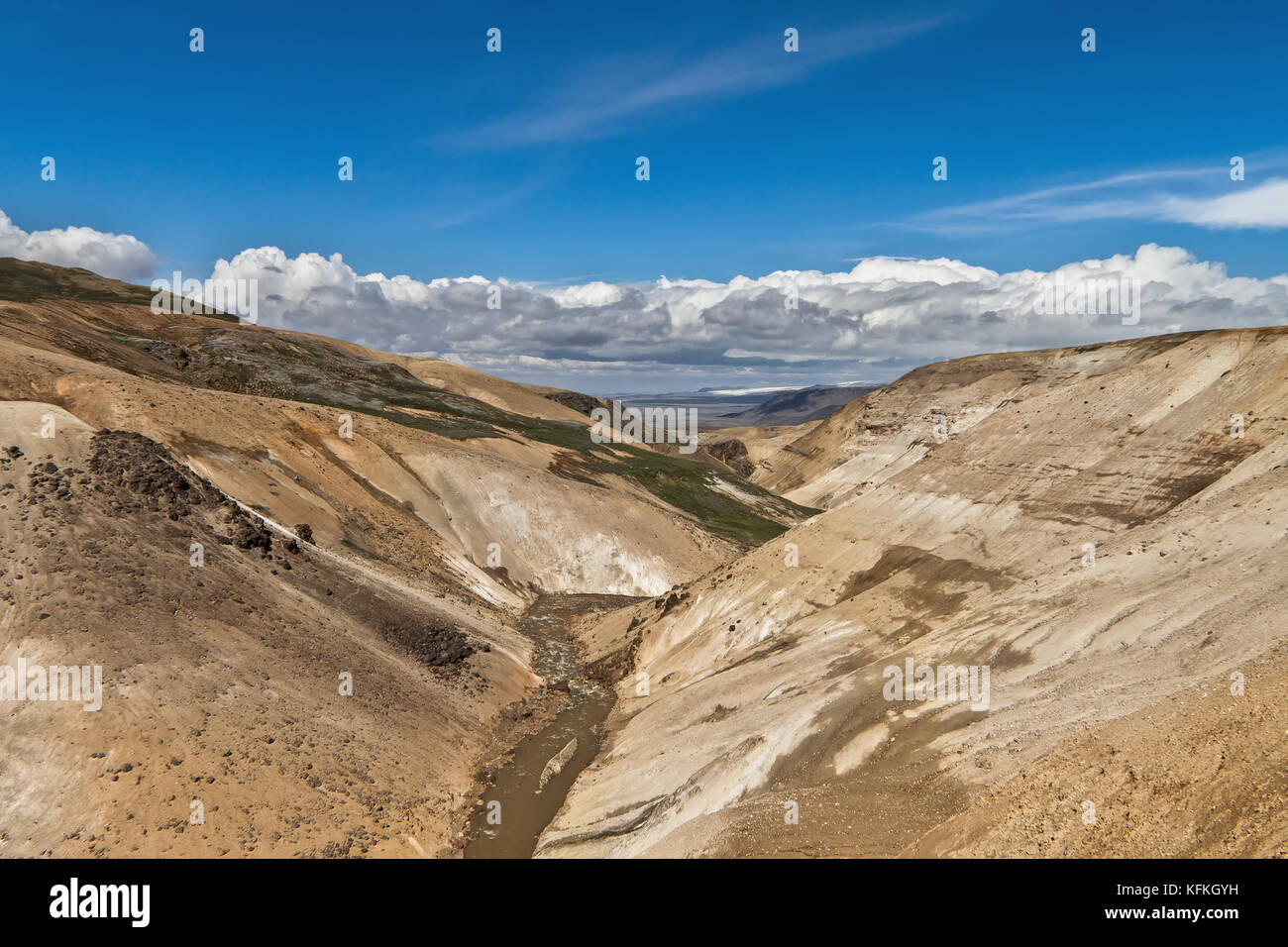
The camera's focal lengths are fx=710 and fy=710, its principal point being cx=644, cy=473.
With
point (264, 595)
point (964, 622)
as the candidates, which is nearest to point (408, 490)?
point (264, 595)

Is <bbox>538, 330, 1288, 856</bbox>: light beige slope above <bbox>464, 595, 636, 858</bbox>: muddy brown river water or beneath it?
above

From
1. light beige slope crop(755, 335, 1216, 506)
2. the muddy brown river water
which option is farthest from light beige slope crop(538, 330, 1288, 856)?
light beige slope crop(755, 335, 1216, 506)

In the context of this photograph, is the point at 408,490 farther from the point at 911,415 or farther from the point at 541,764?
the point at 911,415

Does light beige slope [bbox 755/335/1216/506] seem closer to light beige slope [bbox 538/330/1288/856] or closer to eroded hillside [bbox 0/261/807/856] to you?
eroded hillside [bbox 0/261/807/856]
